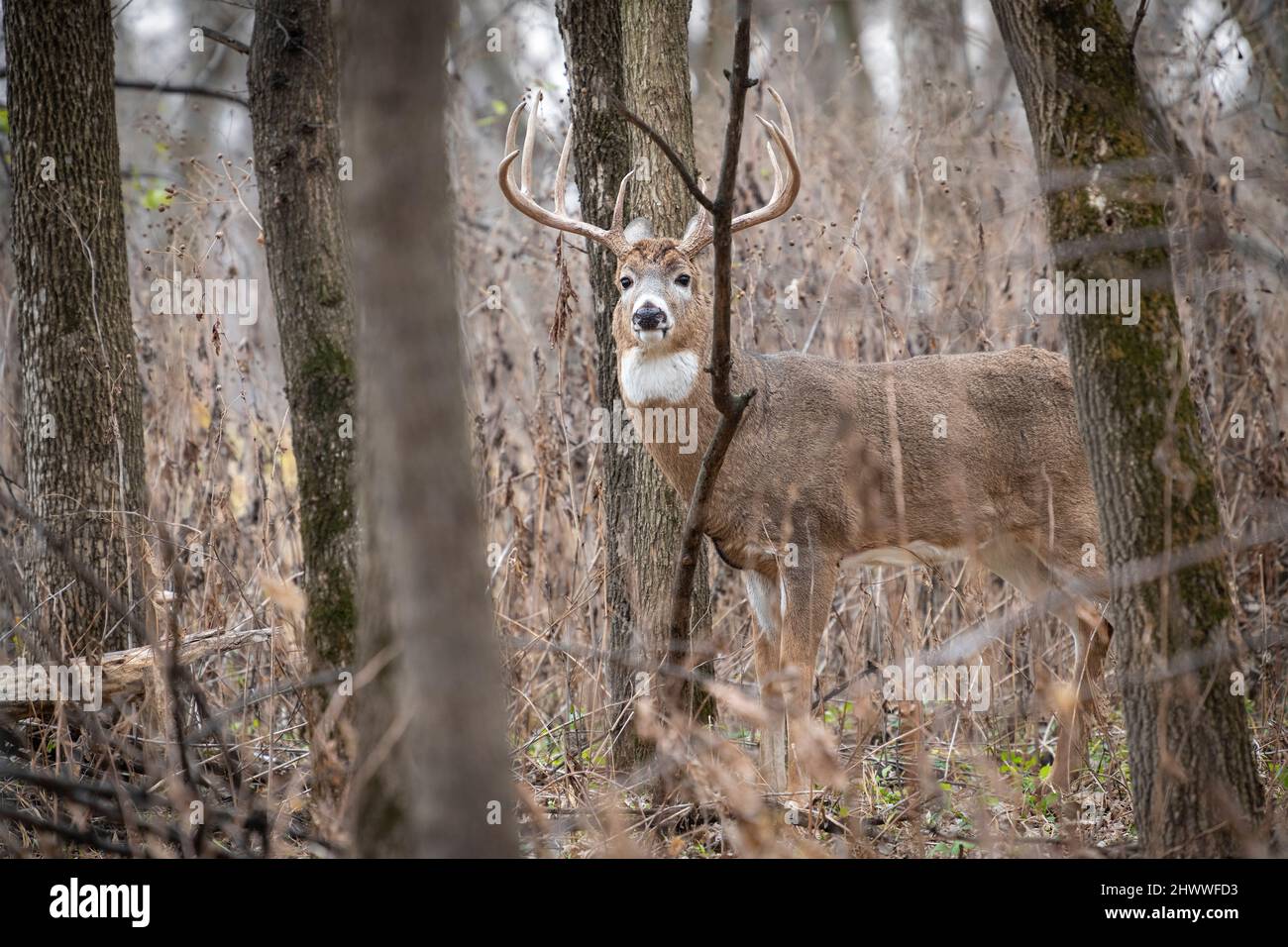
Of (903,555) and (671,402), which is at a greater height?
(671,402)

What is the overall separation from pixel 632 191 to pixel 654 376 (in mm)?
865

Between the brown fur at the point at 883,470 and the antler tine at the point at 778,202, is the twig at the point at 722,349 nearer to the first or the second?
the brown fur at the point at 883,470

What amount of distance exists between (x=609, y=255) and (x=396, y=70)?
3.57m

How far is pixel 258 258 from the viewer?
1302cm

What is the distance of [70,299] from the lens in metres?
5.66

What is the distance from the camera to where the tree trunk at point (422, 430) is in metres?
2.42

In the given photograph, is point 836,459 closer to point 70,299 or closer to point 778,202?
point 778,202

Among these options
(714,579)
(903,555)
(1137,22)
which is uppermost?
(1137,22)

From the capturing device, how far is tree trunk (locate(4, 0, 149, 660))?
18.2ft

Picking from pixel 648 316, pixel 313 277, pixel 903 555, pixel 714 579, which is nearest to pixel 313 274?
pixel 313 277

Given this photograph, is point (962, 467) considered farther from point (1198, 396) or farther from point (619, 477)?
point (619, 477)

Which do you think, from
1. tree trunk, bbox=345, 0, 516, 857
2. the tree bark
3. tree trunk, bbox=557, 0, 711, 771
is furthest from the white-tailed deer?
tree trunk, bbox=345, 0, 516, 857

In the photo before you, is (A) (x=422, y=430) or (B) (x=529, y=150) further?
(B) (x=529, y=150)
